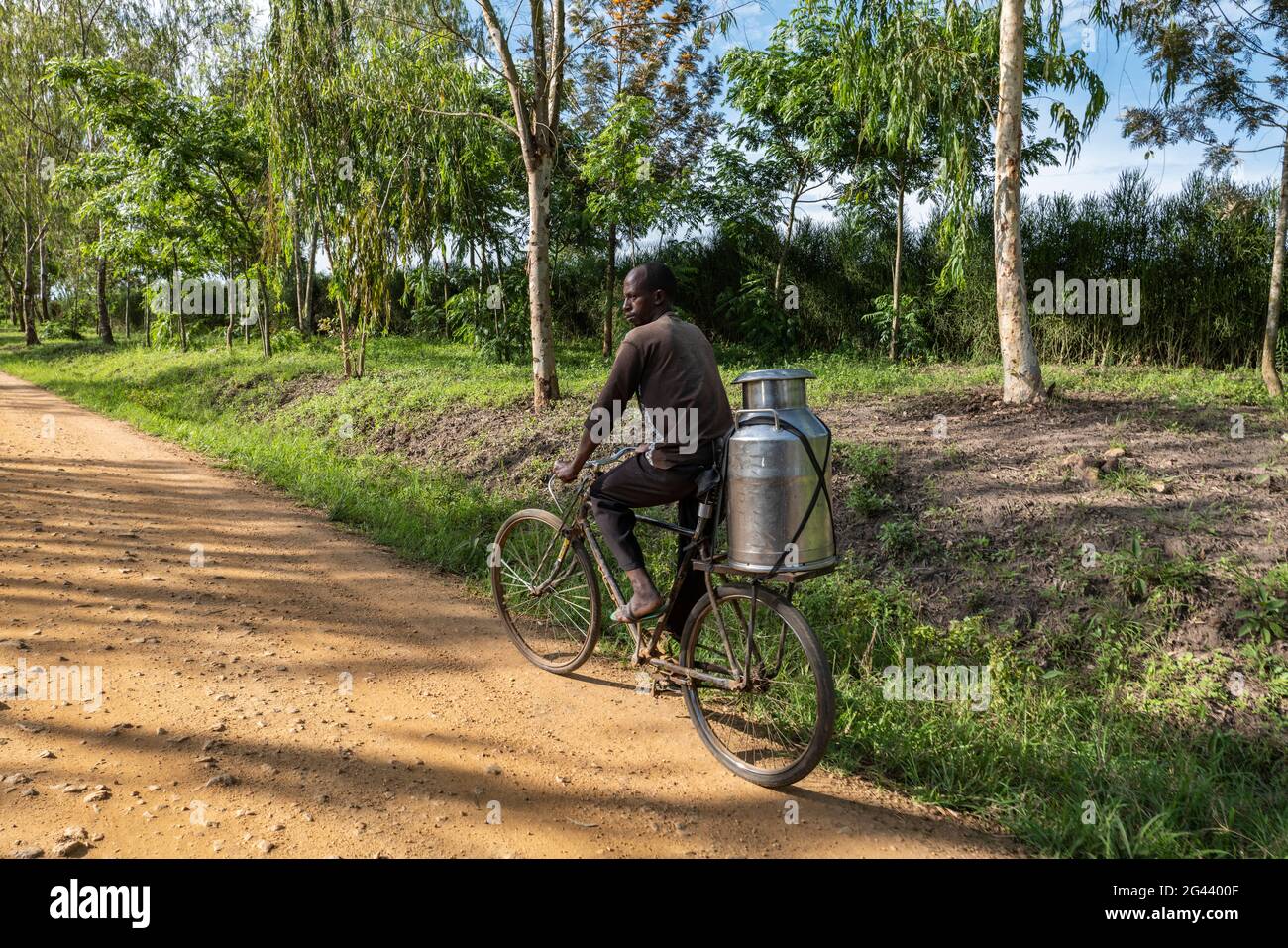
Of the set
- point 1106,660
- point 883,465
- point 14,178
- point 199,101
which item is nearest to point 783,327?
point 883,465

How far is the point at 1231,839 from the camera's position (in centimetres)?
300

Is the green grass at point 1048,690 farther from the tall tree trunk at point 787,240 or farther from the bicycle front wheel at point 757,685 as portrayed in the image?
the tall tree trunk at point 787,240

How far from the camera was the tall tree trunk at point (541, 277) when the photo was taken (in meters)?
9.68

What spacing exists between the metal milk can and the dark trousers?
1.28ft

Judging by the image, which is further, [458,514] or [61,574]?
[458,514]

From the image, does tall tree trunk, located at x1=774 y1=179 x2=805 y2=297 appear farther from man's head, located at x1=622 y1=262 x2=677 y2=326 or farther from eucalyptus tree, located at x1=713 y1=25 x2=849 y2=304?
man's head, located at x1=622 y1=262 x2=677 y2=326

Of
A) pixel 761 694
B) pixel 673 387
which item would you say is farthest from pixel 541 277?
pixel 761 694

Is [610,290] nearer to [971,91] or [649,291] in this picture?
[971,91]

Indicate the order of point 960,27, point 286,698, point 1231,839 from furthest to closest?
point 960,27 → point 286,698 → point 1231,839

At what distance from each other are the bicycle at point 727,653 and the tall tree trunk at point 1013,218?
5.55 m

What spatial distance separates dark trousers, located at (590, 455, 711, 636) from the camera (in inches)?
146

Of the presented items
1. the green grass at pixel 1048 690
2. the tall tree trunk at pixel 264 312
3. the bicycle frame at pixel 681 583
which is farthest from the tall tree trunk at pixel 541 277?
the tall tree trunk at pixel 264 312

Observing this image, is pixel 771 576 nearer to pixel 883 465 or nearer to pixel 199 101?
pixel 883 465
